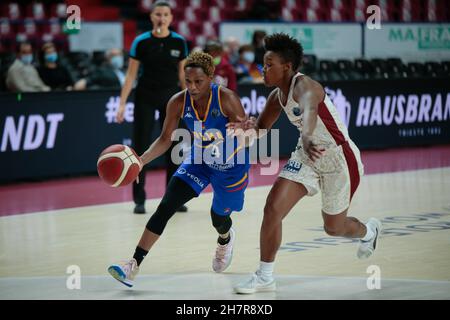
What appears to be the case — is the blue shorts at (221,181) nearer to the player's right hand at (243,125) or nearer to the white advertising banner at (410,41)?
the player's right hand at (243,125)

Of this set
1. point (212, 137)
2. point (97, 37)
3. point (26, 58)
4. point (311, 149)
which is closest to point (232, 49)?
point (97, 37)

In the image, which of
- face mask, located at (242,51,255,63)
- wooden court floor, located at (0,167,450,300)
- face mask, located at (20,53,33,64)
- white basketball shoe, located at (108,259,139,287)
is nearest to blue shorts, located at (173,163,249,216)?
wooden court floor, located at (0,167,450,300)

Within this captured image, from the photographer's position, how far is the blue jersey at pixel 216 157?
7.48m

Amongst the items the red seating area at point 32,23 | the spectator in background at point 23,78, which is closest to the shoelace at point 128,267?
the spectator in background at point 23,78

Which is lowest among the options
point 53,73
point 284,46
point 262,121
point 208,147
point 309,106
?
point 208,147

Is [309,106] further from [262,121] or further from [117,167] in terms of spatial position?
[117,167]

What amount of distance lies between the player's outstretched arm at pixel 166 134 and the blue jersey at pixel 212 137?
2.4 inches

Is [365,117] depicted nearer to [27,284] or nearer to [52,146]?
[52,146]

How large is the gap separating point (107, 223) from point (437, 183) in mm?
4849

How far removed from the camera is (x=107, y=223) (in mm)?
10109

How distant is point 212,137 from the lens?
24.8 feet

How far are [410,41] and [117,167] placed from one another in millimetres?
14688

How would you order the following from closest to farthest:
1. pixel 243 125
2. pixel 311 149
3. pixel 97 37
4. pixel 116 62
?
pixel 311 149 < pixel 243 125 < pixel 116 62 < pixel 97 37

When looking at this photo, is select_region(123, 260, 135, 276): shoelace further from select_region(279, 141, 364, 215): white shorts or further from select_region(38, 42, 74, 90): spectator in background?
select_region(38, 42, 74, 90): spectator in background
